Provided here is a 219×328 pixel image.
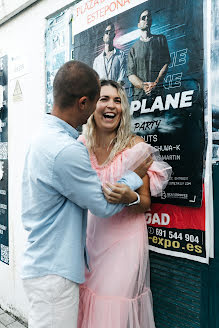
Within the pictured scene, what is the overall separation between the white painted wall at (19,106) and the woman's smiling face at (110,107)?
1.36 metres

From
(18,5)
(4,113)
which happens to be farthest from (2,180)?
(18,5)

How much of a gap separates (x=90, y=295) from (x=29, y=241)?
59 cm

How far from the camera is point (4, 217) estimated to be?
13.6 feet

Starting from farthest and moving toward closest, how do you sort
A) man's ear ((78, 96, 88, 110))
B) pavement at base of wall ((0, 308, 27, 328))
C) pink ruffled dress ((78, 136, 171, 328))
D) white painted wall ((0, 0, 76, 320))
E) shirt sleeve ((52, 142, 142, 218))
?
pavement at base of wall ((0, 308, 27, 328))
white painted wall ((0, 0, 76, 320))
pink ruffled dress ((78, 136, 171, 328))
man's ear ((78, 96, 88, 110))
shirt sleeve ((52, 142, 142, 218))

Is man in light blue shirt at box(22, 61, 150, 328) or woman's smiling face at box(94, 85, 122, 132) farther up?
woman's smiling face at box(94, 85, 122, 132)

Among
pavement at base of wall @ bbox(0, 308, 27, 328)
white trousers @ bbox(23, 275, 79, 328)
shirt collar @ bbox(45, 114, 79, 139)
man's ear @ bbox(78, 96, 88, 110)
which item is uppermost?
man's ear @ bbox(78, 96, 88, 110)

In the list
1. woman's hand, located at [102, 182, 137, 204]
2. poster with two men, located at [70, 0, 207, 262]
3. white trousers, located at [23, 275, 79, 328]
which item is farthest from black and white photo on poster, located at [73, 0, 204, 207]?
white trousers, located at [23, 275, 79, 328]

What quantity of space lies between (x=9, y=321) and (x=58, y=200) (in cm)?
279

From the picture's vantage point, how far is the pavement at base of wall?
365 centimetres

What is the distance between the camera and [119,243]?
2.07 m

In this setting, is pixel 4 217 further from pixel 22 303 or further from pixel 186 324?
pixel 186 324

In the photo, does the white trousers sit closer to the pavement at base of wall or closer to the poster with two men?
the poster with two men

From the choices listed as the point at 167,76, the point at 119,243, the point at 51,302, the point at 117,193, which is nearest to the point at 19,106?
the point at 167,76

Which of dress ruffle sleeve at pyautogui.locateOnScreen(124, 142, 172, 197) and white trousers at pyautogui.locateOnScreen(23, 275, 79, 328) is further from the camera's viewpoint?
dress ruffle sleeve at pyautogui.locateOnScreen(124, 142, 172, 197)
